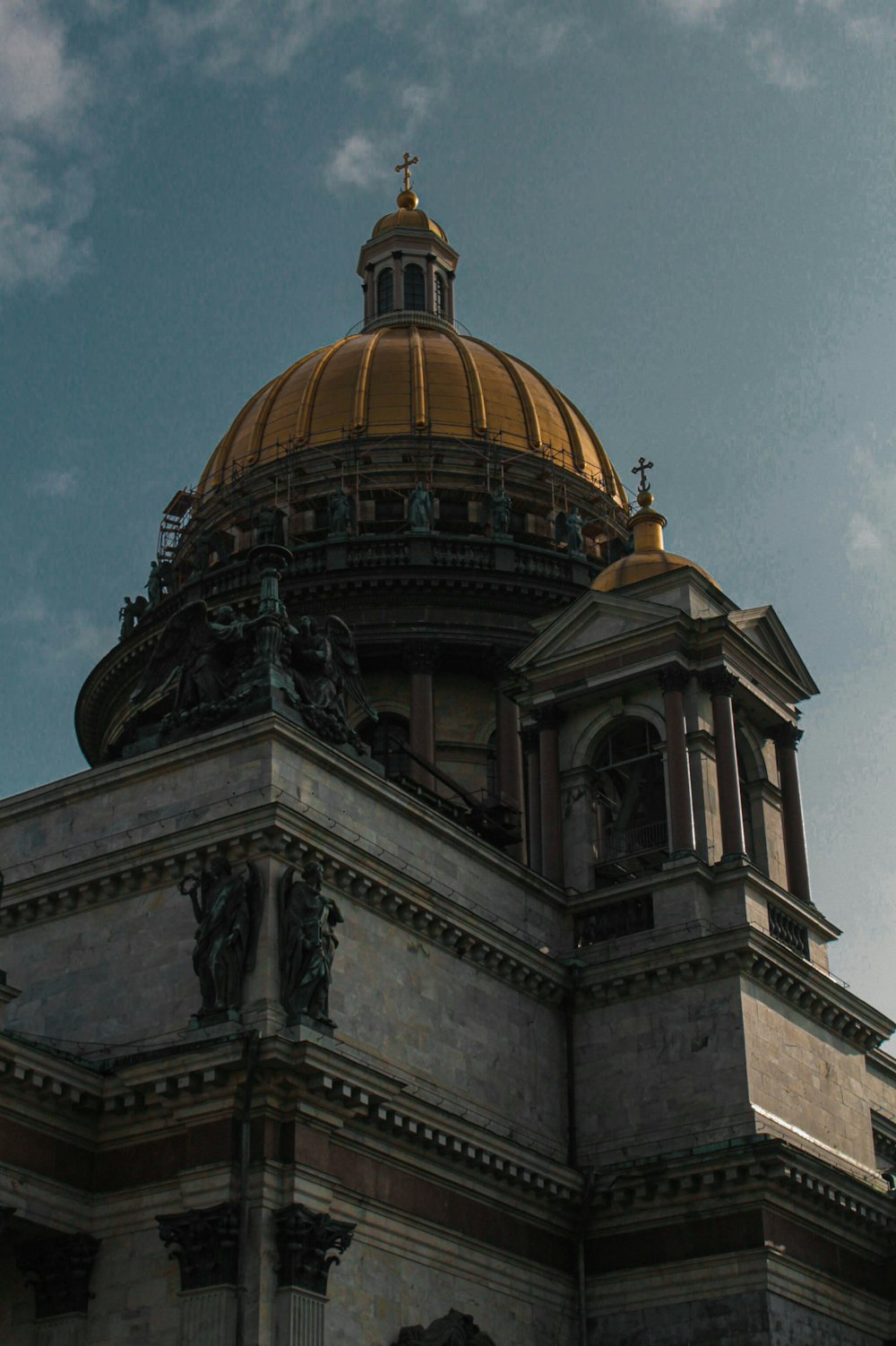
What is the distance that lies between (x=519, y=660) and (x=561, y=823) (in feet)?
11.8

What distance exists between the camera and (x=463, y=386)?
2178 inches

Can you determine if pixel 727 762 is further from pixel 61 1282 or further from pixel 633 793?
pixel 61 1282

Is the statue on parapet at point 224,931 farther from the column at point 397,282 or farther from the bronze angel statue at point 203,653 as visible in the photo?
the column at point 397,282

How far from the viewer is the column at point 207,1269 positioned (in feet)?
85.5

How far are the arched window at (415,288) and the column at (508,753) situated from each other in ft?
59.1

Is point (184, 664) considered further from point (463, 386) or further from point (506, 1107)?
point (463, 386)

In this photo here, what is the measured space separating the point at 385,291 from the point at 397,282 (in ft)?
1.83

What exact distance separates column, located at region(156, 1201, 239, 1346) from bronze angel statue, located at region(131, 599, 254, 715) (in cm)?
894

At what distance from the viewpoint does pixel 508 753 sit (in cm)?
4838

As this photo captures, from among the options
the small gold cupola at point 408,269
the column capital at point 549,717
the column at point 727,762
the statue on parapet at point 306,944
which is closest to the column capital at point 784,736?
the column at point 727,762

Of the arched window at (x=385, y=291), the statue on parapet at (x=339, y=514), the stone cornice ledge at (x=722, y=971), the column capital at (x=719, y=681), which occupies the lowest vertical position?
the stone cornice ledge at (x=722, y=971)

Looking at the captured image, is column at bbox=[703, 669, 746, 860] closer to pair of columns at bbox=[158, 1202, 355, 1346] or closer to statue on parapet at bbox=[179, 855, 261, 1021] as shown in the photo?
statue on parapet at bbox=[179, 855, 261, 1021]

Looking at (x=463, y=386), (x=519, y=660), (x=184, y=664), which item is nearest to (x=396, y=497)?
(x=463, y=386)

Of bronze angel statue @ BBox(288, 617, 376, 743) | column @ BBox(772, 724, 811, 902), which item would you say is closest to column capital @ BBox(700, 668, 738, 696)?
column @ BBox(772, 724, 811, 902)
